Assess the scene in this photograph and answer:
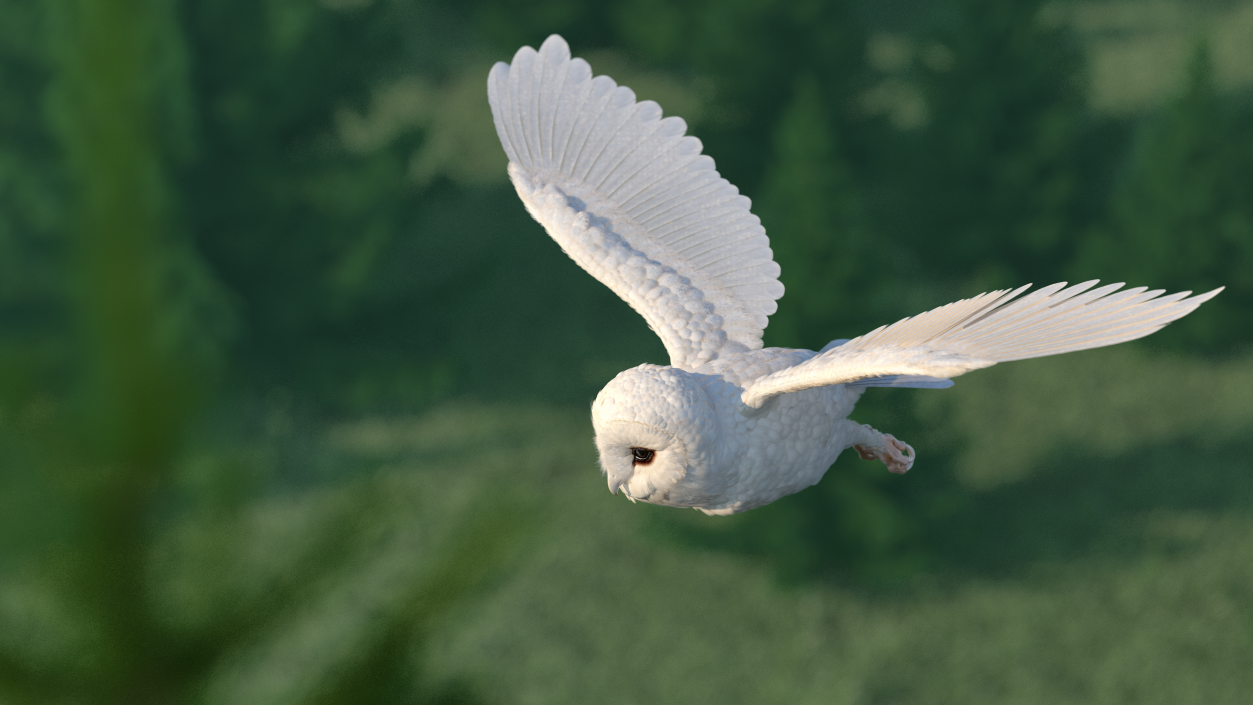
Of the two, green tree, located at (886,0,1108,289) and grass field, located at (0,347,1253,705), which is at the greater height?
green tree, located at (886,0,1108,289)

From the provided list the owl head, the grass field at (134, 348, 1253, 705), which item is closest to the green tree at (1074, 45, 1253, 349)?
the grass field at (134, 348, 1253, 705)

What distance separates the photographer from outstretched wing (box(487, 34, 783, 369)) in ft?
13.4

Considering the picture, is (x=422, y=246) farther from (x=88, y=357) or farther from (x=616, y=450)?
(x=88, y=357)

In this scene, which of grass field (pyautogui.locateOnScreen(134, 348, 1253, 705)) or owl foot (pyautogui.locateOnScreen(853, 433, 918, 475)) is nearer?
owl foot (pyautogui.locateOnScreen(853, 433, 918, 475))

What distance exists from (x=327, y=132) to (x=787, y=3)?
25.0 ft

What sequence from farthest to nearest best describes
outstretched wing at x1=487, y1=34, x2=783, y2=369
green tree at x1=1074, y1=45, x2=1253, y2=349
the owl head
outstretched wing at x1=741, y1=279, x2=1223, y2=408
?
green tree at x1=1074, y1=45, x2=1253, y2=349, outstretched wing at x1=487, y1=34, x2=783, y2=369, the owl head, outstretched wing at x1=741, y1=279, x2=1223, y2=408

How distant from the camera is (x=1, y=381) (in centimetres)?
136

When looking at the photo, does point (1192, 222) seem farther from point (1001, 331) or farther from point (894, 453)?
point (1001, 331)

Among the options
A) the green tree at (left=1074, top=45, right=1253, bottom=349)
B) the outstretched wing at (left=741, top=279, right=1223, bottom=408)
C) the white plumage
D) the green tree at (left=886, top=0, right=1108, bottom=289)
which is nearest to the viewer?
the outstretched wing at (left=741, top=279, right=1223, bottom=408)

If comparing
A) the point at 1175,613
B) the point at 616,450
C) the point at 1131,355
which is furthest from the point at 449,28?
the point at 616,450

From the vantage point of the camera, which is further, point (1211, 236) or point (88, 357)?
point (1211, 236)

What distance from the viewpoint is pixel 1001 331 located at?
290 cm

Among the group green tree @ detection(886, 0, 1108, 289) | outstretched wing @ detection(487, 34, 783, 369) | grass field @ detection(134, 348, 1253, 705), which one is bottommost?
grass field @ detection(134, 348, 1253, 705)

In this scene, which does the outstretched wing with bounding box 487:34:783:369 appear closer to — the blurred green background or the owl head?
the owl head
